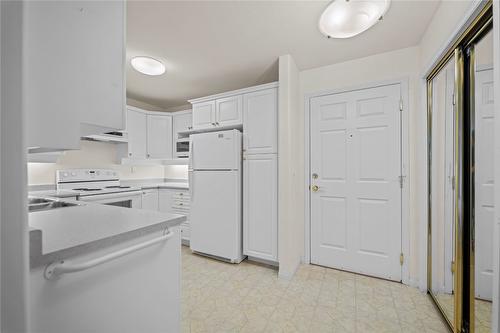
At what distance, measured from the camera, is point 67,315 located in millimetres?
655

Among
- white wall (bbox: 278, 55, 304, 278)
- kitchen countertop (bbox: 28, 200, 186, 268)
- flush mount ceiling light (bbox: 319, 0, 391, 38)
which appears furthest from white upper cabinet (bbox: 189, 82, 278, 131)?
kitchen countertop (bbox: 28, 200, 186, 268)

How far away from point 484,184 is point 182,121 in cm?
366

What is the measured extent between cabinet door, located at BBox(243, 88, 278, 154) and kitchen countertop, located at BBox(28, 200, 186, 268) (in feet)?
5.30

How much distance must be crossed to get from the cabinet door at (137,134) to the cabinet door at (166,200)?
2.34 ft

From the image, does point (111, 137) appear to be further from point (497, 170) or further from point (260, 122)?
point (497, 170)

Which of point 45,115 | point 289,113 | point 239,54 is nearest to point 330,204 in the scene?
point 289,113

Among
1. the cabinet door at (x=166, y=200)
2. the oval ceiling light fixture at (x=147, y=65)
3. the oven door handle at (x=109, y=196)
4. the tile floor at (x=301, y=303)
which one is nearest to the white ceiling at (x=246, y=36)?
the oval ceiling light fixture at (x=147, y=65)

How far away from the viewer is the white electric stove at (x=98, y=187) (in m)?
2.68

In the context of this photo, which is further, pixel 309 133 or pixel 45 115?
pixel 309 133

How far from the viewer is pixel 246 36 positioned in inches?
78.0

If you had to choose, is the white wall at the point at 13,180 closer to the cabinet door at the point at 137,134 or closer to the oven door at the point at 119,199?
the oven door at the point at 119,199

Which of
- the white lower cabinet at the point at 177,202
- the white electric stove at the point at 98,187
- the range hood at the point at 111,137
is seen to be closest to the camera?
the white electric stove at the point at 98,187

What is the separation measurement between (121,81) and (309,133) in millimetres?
2152

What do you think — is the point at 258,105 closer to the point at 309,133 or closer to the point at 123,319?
the point at 309,133
